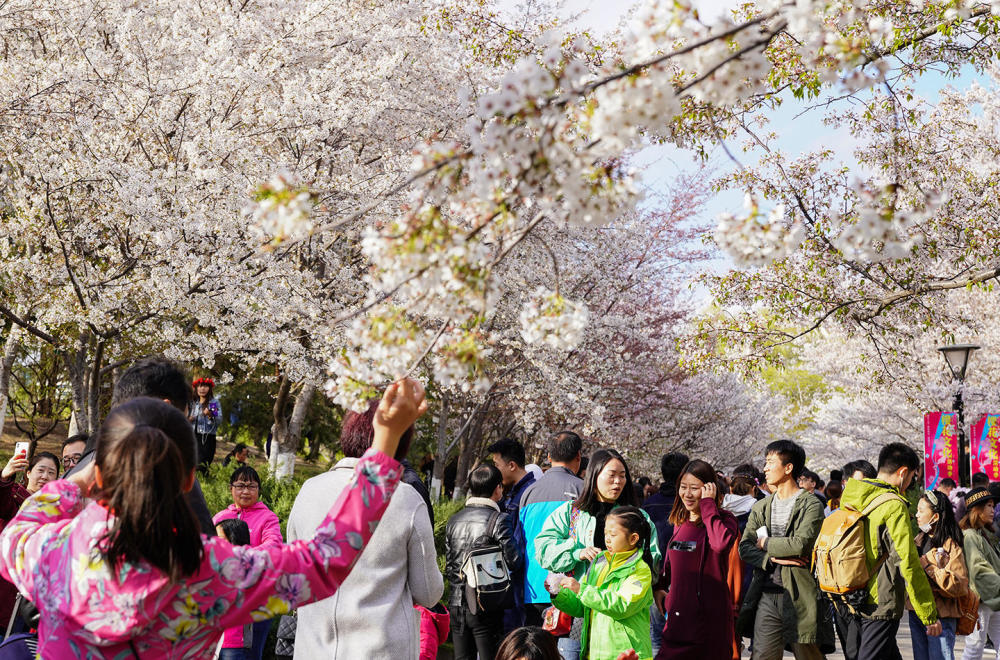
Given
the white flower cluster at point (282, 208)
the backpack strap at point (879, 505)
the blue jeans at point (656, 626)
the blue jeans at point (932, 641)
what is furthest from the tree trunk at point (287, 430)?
the white flower cluster at point (282, 208)

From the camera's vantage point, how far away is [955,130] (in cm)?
1046

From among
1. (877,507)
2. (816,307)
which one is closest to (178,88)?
(816,307)

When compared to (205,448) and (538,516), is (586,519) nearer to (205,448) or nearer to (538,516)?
(538,516)

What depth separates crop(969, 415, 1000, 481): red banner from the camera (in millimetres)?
18047

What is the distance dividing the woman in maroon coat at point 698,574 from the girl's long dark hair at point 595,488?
482 mm

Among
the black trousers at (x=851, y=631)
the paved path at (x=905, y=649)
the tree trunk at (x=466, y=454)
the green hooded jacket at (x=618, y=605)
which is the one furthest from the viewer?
the tree trunk at (x=466, y=454)

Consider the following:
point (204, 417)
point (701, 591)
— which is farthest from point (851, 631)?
point (204, 417)

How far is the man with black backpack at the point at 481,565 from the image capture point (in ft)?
18.5

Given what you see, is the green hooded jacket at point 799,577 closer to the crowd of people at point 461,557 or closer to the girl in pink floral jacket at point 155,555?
the crowd of people at point 461,557

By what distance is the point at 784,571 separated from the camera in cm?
645

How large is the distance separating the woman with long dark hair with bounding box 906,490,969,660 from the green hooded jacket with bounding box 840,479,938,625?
792 millimetres

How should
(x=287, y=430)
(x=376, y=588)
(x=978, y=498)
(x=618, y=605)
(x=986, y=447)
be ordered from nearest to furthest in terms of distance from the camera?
(x=376, y=588), (x=618, y=605), (x=978, y=498), (x=287, y=430), (x=986, y=447)

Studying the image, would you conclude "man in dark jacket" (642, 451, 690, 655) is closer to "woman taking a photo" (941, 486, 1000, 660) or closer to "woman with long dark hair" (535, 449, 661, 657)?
"woman with long dark hair" (535, 449, 661, 657)

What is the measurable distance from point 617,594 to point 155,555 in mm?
3296
